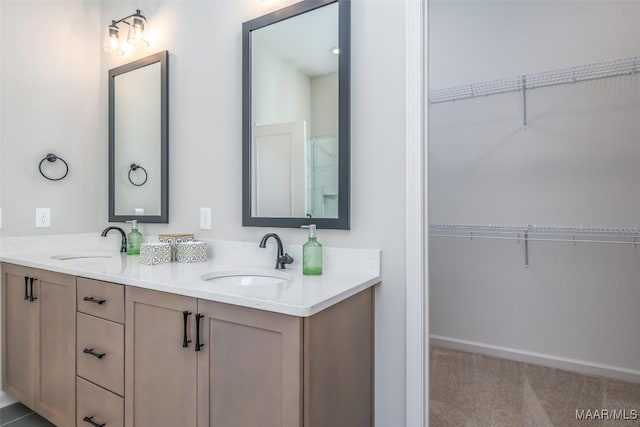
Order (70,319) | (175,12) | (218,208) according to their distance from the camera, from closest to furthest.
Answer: (70,319)
(218,208)
(175,12)

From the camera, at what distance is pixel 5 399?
202 cm

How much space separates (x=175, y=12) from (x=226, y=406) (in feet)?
6.78

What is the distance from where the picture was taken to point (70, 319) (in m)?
1.62

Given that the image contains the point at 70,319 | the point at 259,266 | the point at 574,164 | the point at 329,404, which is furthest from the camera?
the point at 574,164

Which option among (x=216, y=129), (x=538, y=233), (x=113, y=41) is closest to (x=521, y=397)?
(x=538, y=233)

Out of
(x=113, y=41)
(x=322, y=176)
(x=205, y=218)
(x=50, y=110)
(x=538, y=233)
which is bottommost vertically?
(x=538, y=233)

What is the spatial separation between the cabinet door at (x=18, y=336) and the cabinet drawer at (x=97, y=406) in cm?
45

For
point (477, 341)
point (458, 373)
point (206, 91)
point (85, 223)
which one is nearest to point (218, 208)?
point (206, 91)

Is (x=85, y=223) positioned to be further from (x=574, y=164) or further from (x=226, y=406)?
(x=574, y=164)

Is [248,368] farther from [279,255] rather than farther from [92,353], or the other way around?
[92,353]

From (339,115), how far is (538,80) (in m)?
1.79

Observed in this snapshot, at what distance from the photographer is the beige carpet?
190 centimetres

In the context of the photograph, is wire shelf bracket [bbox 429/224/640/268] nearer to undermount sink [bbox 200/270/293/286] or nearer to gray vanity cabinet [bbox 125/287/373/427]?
gray vanity cabinet [bbox 125/287/373/427]

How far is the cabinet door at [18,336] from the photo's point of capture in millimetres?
1816
